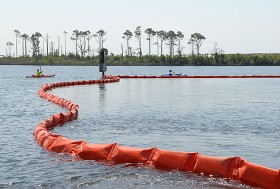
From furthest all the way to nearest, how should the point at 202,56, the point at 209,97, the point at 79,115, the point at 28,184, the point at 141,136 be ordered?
the point at 202,56, the point at 209,97, the point at 79,115, the point at 141,136, the point at 28,184

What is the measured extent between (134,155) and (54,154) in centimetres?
335

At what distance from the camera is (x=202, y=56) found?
7116 inches

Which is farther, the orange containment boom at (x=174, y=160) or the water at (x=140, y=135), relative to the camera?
the water at (x=140, y=135)

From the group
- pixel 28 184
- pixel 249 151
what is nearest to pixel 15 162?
pixel 28 184

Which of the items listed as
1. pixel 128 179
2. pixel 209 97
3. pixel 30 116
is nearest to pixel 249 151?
pixel 128 179

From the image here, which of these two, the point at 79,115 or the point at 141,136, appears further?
the point at 79,115

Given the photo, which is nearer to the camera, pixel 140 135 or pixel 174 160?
pixel 174 160

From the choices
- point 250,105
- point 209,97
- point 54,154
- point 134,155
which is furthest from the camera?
point 209,97

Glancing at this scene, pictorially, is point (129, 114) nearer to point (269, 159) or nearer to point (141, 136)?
point (141, 136)

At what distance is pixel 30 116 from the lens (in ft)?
100

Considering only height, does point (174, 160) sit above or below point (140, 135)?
above

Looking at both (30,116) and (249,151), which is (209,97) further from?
(249,151)

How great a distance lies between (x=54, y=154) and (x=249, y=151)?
7.27m

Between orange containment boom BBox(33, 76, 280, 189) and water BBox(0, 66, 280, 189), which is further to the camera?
water BBox(0, 66, 280, 189)
